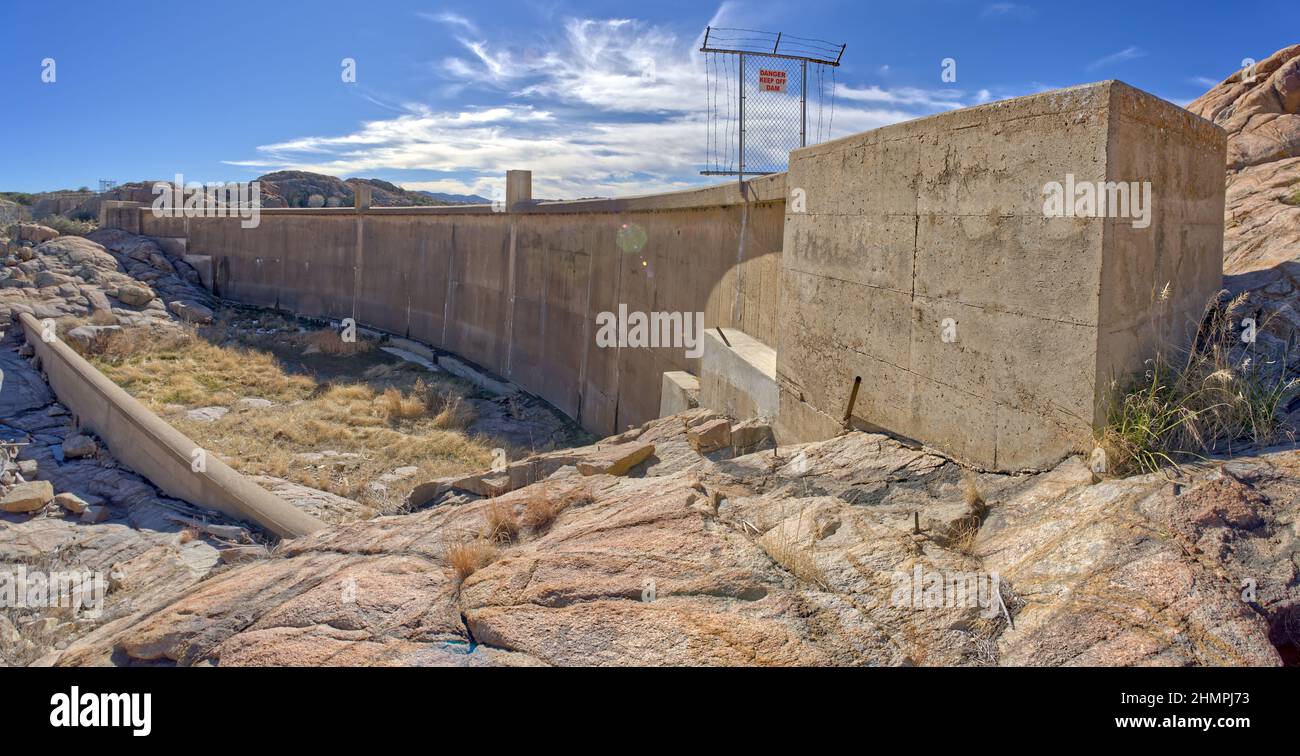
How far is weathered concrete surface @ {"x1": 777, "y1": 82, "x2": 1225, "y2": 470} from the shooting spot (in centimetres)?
371

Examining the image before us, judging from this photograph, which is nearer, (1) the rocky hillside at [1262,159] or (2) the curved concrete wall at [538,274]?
(1) the rocky hillside at [1262,159]

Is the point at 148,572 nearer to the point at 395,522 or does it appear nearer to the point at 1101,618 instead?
the point at 395,522

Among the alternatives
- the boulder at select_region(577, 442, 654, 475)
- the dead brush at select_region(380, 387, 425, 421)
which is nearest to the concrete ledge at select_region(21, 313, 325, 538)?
the boulder at select_region(577, 442, 654, 475)

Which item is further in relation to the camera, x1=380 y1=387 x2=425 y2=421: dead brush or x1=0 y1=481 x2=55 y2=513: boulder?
x1=380 y1=387 x2=425 y2=421: dead brush

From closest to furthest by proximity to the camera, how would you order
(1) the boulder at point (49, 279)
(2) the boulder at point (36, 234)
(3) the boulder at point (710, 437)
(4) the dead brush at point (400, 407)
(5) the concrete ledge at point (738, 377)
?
(3) the boulder at point (710, 437) → (5) the concrete ledge at point (738, 377) → (4) the dead brush at point (400, 407) → (1) the boulder at point (49, 279) → (2) the boulder at point (36, 234)

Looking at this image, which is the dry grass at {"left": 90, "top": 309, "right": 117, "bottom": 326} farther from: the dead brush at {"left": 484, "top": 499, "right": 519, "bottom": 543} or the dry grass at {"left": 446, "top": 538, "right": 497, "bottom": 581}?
the dry grass at {"left": 446, "top": 538, "right": 497, "bottom": 581}

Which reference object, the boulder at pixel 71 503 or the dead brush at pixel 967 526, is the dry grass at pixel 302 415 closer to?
the boulder at pixel 71 503

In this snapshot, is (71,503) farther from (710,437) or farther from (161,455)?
(710,437)

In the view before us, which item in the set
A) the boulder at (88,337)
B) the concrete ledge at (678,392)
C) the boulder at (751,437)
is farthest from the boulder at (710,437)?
the boulder at (88,337)

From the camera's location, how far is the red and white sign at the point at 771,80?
9.03 metres

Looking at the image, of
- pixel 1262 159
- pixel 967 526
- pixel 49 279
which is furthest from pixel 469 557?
pixel 49 279

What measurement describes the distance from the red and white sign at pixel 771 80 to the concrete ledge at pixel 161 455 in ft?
21.4

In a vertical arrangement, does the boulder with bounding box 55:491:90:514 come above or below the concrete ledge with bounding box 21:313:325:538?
below

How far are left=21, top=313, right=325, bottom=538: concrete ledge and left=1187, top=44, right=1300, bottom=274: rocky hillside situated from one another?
8289mm
